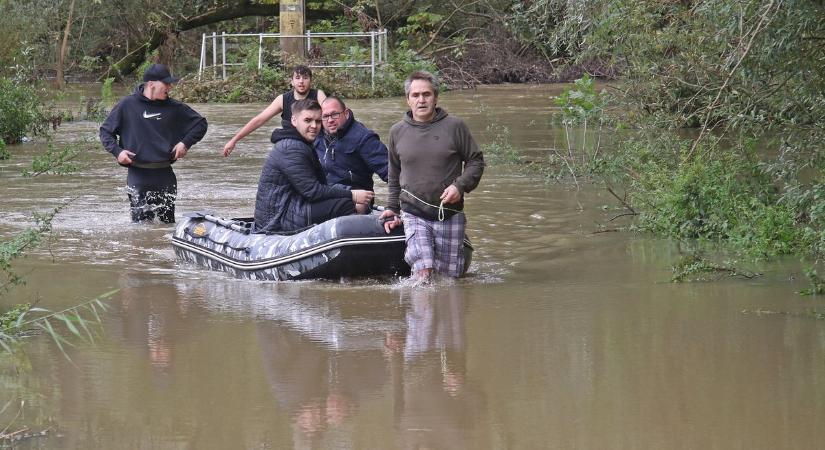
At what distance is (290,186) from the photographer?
A: 985 cm

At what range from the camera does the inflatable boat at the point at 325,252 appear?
9.35 meters

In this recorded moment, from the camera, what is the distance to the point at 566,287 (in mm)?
9219

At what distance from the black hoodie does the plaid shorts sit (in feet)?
11.6

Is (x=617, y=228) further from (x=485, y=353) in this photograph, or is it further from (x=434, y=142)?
(x=485, y=353)

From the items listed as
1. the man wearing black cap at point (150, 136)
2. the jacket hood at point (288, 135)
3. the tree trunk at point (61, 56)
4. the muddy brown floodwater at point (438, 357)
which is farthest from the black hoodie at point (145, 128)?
the tree trunk at point (61, 56)

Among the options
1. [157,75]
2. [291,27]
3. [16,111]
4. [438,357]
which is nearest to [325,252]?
[438,357]

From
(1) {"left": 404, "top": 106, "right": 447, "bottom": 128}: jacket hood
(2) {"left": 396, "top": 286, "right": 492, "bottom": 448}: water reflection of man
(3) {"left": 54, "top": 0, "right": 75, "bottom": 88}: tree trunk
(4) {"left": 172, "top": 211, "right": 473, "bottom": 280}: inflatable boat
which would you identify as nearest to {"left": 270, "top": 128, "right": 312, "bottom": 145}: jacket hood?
A: (4) {"left": 172, "top": 211, "right": 473, "bottom": 280}: inflatable boat

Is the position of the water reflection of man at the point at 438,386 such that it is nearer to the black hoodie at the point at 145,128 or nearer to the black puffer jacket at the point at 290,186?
the black puffer jacket at the point at 290,186

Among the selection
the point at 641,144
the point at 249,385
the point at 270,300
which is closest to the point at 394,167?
the point at 270,300

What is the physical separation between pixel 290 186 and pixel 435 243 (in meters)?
1.28

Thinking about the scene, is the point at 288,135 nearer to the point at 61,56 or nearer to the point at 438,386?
the point at 438,386

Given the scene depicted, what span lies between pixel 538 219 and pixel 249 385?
21.4ft

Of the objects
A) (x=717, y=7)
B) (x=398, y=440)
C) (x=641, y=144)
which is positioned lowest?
(x=398, y=440)

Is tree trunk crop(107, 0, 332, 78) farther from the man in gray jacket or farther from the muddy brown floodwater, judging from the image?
the man in gray jacket
